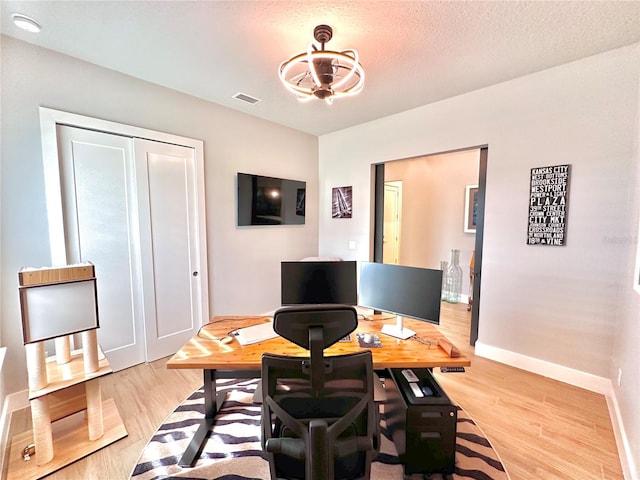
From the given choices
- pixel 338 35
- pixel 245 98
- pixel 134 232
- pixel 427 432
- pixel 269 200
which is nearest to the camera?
pixel 427 432

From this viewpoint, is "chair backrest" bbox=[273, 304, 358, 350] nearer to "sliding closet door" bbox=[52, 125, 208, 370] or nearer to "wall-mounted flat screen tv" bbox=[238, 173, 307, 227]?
"sliding closet door" bbox=[52, 125, 208, 370]

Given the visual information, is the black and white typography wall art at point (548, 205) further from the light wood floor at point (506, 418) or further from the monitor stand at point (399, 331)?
the monitor stand at point (399, 331)

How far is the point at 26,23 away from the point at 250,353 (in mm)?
2621

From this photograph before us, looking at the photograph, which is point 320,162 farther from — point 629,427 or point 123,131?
point 629,427

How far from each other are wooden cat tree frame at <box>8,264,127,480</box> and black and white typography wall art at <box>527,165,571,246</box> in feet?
11.8

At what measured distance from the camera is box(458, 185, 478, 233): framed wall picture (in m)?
4.70

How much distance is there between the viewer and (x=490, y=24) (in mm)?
1836

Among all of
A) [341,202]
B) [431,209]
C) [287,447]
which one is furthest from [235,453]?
[431,209]

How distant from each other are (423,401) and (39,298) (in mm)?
2251

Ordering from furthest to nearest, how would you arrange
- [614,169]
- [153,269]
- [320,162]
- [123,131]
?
1. [320,162]
2. [153,269]
3. [123,131]
4. [614,169]

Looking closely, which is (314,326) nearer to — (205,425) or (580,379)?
(205,425)

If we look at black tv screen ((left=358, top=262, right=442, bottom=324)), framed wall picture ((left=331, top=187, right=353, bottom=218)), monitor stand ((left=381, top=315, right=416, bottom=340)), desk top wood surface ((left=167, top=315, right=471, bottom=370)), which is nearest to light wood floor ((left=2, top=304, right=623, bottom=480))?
desk top wood surface ((left=167, top=315, right=471, bottom=370))

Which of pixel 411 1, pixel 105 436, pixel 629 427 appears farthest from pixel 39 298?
pixel 629 427

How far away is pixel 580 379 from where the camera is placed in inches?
94.0
